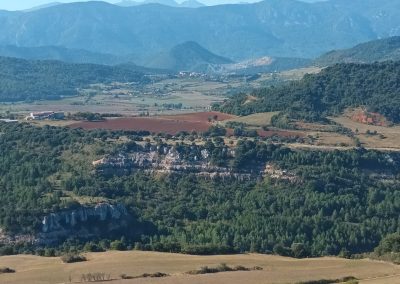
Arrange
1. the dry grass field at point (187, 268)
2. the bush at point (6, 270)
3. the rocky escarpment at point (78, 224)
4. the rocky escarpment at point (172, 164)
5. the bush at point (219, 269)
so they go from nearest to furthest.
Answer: the dry grass field at point (187, 268) → the bush at point (219, 269) → the bush at point (6, 270) → the rocky escarpment at point (78, 224) → the rocky escarpment at point (172, 164)

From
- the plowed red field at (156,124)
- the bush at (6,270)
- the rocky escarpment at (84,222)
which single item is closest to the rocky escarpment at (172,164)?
the plowed red field at (156,124)

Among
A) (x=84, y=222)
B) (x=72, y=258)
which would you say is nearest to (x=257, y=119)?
(x=84, y=222)

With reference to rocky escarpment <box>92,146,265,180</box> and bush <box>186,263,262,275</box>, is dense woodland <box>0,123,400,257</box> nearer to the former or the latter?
rocky escarpment <box>92,146,265,180</box>

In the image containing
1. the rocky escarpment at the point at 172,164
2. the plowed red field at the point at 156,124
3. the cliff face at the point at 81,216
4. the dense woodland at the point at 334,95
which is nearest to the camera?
the cliff face at the point at 81,216

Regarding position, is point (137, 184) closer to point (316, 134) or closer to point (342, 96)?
point (316, 134)

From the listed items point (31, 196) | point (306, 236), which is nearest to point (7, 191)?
point (31, 196)

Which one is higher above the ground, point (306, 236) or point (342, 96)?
point (342, 96)

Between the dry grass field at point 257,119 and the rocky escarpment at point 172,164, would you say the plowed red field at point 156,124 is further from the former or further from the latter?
the rocky escarpment at point 172,164
